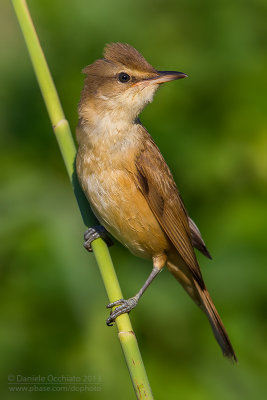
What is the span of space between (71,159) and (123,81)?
2.19ft

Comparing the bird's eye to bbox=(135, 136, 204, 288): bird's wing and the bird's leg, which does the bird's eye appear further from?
the bird's leg

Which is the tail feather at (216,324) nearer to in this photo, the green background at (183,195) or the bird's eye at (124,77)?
the green background at (183,195)

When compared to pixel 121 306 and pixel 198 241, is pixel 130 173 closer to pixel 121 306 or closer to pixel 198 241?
pixel 198 241

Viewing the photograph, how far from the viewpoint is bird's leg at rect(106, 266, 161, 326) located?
3.21 meters

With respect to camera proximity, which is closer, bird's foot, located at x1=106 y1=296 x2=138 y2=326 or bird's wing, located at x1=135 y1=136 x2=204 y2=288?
bird's foot, located at x1=106 y1=296 x2=138 y2=326

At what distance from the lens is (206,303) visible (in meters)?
3.91

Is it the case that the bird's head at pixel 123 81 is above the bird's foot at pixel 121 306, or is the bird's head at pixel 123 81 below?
above

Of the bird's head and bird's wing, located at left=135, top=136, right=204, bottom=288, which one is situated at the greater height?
the bird's head

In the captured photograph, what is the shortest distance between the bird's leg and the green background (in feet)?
0.36

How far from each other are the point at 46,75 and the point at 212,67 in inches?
75.2

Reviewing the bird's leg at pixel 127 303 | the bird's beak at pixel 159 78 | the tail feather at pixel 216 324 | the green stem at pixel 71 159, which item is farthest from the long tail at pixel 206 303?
the bird's beak at pixel 159 78

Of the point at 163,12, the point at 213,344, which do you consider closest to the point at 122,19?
the point at 163,12

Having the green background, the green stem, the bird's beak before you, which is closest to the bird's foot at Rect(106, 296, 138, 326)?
the green stem

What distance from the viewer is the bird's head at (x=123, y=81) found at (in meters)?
3.59
